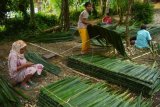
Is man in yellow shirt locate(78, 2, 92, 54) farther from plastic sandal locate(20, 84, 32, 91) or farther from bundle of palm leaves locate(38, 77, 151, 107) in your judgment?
bundle of palm leaves locate(38, 77, 151, 107)

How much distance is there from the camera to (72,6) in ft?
51.7

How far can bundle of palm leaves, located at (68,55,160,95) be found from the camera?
581 cm

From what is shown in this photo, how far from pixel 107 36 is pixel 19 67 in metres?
2.32

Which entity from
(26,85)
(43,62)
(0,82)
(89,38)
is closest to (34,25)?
(89,38)

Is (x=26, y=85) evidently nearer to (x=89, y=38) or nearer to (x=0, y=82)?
(x=0, y=82)

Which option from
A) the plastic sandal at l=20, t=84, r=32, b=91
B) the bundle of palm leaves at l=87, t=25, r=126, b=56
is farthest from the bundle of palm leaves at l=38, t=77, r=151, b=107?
the bundle of palm leaves at l=87, t=25, r=126, b=56

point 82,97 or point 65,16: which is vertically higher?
point 65,16

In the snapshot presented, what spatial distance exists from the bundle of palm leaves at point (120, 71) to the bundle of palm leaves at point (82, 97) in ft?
1.34

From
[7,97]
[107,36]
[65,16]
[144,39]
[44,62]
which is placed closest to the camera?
[7,97]

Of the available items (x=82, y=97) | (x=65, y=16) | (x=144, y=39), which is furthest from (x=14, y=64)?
(x=65, y=16)

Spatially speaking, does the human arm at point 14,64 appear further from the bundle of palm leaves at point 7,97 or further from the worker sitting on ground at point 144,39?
the worker sitting on ground at point 144,39

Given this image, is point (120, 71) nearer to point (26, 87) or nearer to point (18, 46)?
point (26, 87)

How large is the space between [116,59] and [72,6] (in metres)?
9.24

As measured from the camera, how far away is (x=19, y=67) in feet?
19.2
